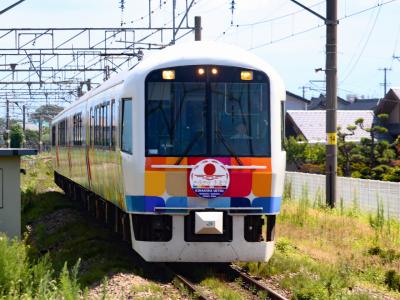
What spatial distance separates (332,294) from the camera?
9984 millimetres

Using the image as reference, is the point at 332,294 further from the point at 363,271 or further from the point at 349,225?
the point at 349,225

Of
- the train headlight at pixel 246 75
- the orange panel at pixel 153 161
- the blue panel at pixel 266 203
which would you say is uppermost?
the train headlight at pixel 246 75

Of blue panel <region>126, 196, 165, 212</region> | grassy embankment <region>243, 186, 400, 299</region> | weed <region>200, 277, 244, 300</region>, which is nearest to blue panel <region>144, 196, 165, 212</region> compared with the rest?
blue panel <region>126, 196, 165, 212</region>

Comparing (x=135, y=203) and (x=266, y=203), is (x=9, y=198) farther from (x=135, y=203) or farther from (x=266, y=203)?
(x=266, y=203)

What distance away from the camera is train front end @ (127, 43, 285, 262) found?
1116 centimetres

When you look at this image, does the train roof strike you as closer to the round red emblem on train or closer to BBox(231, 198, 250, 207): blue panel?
the round red emblem on train

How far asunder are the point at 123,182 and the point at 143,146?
2.88ft

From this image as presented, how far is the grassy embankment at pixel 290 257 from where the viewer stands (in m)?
9.93

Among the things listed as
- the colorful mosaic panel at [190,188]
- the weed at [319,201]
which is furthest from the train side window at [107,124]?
the weed at [319,201]

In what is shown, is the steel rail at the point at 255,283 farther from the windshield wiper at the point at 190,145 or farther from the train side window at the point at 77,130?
the train side window at the point at 77,130

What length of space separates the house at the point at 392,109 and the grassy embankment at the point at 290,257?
22.7m

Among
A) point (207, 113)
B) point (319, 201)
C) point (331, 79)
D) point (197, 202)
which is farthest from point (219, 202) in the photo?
point (319, 201)

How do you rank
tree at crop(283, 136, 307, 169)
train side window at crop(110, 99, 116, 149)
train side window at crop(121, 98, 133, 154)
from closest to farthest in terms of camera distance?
train side window at crop(121, 98, 133, 154) → train side window at crop(110, 99, 116, 149) → tree at crop(283, 136, 307, 169)

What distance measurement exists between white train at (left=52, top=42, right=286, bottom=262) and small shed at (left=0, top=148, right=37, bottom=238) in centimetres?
399
